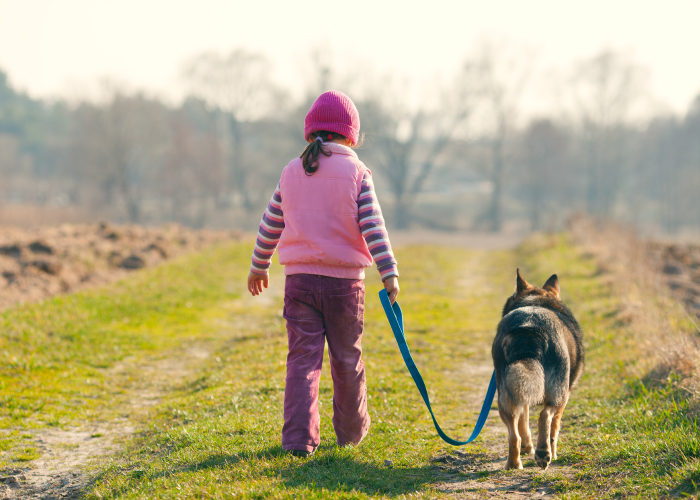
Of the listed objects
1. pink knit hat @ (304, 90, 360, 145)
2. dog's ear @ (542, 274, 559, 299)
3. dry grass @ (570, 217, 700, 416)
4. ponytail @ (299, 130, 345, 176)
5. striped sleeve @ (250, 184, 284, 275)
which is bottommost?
dry grass @ (570, 217, 700, 416)

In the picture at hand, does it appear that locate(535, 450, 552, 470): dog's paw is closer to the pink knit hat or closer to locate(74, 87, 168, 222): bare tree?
the pink knit hat

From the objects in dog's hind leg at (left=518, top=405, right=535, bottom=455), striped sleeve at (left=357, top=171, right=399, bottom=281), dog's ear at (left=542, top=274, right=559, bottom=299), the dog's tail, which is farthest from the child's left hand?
dog's ear at (left=542, top=274, right=559, bottom=299)

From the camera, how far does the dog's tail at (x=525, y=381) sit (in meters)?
3.38

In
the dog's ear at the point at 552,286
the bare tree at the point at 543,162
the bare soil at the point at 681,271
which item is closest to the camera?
the dog's ear at the point at 552,286

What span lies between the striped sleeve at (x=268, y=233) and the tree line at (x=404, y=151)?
134 ft

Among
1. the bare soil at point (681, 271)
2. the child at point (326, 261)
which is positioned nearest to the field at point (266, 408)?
the child at point (326, 261)

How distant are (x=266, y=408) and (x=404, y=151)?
4950 centimetres

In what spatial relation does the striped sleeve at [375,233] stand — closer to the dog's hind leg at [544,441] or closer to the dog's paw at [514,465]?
the dog's hind leg at [544,441]

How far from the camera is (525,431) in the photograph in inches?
152

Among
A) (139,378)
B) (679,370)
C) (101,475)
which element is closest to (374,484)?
(101,475)

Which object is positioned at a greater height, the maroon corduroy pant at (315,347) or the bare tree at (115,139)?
the bare tree at (115,139)

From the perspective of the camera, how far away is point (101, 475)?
405 cm

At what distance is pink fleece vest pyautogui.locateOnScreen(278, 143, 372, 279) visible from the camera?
3.85 meters

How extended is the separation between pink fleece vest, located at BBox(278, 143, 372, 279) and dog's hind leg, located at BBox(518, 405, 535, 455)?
1.46 m
